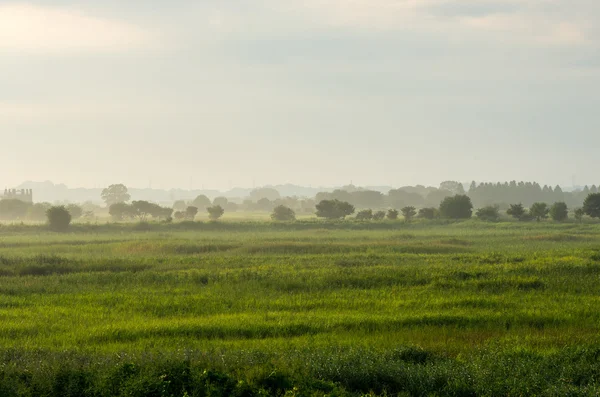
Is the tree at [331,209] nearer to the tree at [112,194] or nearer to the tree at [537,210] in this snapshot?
the tree at [537,210]

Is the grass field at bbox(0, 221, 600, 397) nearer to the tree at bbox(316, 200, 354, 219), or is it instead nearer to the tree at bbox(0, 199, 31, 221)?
the tree at bbox(316, 200, 354, 219)

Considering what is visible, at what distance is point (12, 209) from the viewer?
376 feet

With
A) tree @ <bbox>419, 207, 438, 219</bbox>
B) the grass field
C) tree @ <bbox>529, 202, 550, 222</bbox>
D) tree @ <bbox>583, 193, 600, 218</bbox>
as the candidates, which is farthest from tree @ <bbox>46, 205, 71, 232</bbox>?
tree @ <bbox>583, 193, 600, 218</bbox>

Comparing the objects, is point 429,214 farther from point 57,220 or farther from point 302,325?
point 302,325

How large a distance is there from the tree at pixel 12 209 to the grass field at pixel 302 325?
9328cm

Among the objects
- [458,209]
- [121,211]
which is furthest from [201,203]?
[458,209]

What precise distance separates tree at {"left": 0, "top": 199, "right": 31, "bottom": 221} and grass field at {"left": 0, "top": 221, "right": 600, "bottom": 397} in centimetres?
9328

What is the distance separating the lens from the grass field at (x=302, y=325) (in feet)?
36.7

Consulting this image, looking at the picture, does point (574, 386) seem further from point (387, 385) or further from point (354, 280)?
point (354, 280)

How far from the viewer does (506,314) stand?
17.8 m

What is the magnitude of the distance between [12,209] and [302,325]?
4466 inches

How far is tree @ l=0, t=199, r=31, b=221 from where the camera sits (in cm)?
11431

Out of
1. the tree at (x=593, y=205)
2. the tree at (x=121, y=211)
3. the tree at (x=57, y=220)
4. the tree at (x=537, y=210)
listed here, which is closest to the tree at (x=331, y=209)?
the tree at (x=537, y=210)

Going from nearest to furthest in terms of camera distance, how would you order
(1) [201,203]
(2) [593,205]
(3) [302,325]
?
(3) [302,325] < (2) [593,205] < (1) [201,203]
